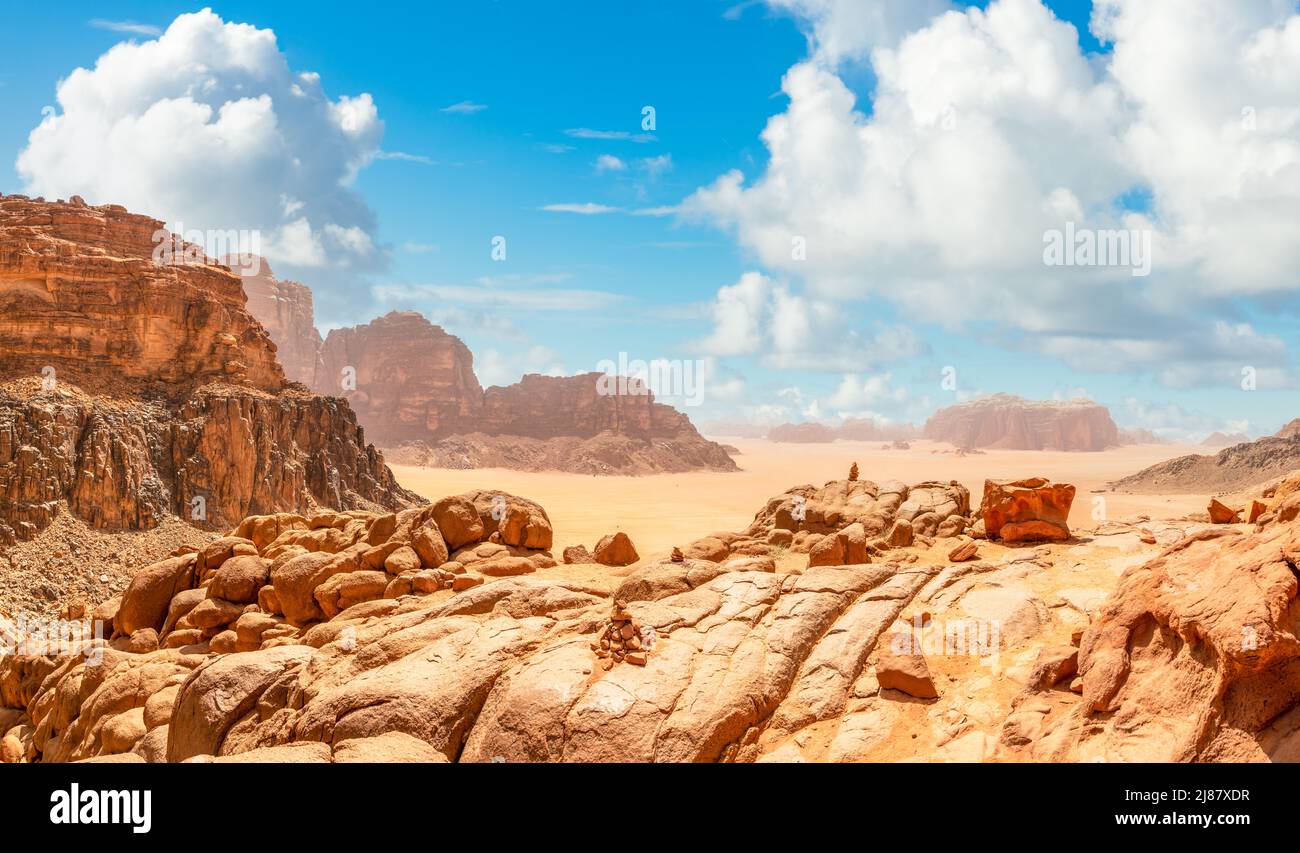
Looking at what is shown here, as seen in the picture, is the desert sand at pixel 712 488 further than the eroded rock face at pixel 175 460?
Yes

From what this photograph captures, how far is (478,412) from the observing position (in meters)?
130

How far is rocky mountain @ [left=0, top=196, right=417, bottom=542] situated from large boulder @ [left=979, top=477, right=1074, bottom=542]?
37767 millimetres

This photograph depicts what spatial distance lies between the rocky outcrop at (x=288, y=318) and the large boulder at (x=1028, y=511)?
142058mm

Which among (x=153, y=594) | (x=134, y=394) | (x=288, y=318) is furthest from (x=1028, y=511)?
(x=288, y=318)

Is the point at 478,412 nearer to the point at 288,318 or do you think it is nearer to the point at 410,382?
the point at 410,382

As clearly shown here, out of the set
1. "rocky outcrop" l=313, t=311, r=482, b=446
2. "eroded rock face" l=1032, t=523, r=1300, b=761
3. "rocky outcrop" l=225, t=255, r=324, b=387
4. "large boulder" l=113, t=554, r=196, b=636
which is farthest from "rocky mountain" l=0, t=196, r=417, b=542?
"rocky outcrop" l=225, t=255, r=324, b=387

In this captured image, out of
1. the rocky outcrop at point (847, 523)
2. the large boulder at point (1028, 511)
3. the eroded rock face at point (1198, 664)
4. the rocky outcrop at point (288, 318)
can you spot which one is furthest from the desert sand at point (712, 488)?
the rocky outcrop at point (288, 318)

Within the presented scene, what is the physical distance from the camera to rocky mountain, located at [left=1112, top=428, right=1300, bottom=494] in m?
54.5

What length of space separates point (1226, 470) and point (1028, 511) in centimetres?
5912

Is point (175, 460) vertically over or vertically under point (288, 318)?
under

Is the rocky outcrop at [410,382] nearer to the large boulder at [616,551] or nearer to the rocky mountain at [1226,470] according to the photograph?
the rocky mountain at [1226,470]

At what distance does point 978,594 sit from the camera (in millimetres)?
10773

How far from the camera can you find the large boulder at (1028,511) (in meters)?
14.0
